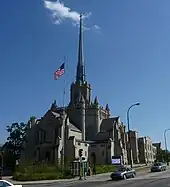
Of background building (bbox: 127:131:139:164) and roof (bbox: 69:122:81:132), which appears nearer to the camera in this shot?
roof (bbox: 69:122:81:132)

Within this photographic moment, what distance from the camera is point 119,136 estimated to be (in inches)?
3595

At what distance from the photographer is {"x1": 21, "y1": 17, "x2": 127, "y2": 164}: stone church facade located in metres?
75.9

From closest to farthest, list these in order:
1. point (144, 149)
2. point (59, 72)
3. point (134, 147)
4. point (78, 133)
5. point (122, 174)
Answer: point (122, 174) < point (59, 72) < point (78, 133) < point (134, 147) < point (144, 149)

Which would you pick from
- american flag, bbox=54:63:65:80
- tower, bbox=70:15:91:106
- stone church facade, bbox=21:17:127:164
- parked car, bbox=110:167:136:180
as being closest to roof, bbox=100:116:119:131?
stone church facade, bbox=21:17:127:164

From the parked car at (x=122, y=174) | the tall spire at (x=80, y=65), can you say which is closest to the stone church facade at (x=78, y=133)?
the tall spire at (x=80, y=65)

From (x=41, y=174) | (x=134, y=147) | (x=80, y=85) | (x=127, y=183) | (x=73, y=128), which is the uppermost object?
(x=80, y=85)

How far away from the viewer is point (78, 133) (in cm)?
8525

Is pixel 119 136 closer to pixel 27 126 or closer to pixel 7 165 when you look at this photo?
pixel 27 126

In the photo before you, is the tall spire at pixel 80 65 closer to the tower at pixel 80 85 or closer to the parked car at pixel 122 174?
the tower at pixel 80 85

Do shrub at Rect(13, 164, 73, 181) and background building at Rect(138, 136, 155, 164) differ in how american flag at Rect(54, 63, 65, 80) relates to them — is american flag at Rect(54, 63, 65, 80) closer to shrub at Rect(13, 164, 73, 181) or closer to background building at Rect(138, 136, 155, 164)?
shrub at Rect(13, 164, 73, 181)

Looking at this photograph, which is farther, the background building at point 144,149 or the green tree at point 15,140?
the background building at point 144,149

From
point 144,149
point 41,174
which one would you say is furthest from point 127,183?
point 144,149

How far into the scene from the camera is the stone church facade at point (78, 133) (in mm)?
75875

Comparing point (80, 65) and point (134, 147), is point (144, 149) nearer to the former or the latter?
point (134, 147)
